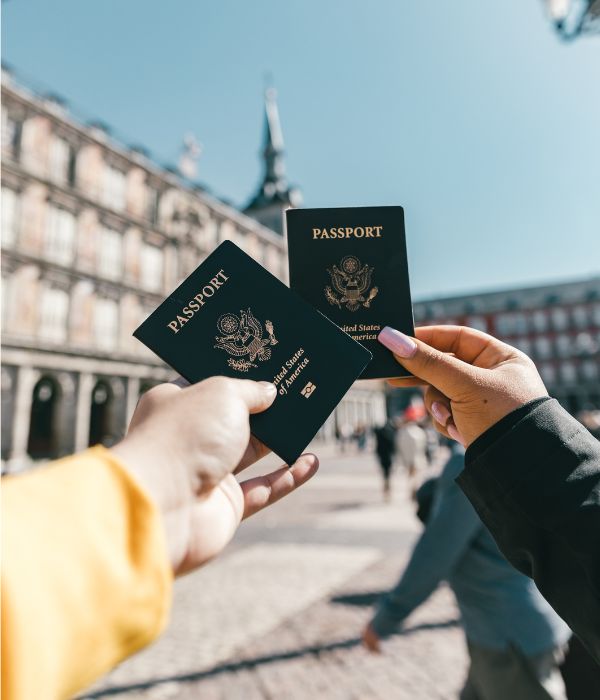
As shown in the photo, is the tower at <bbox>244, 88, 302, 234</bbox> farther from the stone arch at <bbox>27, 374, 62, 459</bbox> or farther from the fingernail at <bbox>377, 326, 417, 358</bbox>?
the fingernail at <bbox>377, 326, 417, 358</bbox>

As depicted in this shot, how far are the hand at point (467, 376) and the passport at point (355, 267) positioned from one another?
105 mm

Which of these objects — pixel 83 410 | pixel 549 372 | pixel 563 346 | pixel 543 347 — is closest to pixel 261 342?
pixel 83 410

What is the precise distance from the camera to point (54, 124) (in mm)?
24969

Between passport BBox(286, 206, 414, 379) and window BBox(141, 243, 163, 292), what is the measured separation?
1160 inches

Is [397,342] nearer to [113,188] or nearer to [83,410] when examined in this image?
[83,410]

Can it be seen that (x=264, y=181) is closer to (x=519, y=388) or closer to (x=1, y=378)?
(x=1, y=378)

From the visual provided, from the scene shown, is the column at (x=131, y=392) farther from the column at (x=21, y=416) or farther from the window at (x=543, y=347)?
the window at (x=543, y=347)

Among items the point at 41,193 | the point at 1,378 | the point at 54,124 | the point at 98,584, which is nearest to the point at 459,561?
the point at 98,584

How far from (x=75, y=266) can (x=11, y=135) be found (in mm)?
6650

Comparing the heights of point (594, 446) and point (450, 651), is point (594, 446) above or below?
above

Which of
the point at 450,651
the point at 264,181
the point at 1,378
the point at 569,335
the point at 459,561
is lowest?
the point at 450,651

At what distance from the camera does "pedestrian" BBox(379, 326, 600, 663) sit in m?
1.07

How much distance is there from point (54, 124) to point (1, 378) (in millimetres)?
13406

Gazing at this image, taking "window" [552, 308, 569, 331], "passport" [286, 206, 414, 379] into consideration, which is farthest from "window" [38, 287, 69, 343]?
"window" [552, 308, 569, 331]
